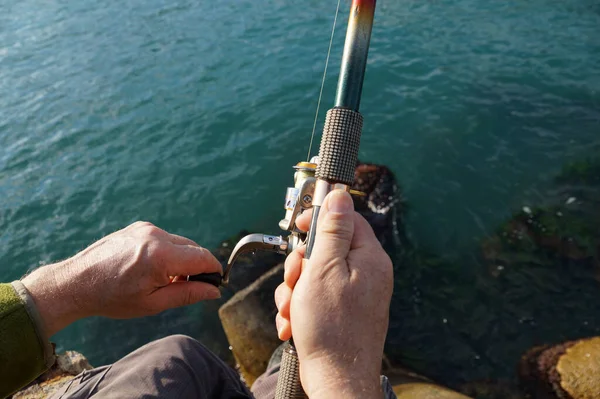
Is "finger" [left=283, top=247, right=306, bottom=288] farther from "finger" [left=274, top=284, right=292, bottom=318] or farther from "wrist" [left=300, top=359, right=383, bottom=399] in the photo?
"wrist" [left=300, top=359, right=383, bottom=399]

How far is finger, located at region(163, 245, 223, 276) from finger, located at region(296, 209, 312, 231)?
61 cm

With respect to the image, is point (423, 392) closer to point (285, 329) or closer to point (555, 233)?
point (285, 329)

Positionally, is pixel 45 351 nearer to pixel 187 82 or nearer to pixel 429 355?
pixel 429 355

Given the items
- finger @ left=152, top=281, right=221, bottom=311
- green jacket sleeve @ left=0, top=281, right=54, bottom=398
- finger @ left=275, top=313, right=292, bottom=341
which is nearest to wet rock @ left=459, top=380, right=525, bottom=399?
finger @ left=152, top=281, right=221, bottom=311

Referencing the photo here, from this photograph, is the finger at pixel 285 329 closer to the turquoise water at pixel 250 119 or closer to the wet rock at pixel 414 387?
the wet rock at pixel 414 387

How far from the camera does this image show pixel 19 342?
2.19 metres

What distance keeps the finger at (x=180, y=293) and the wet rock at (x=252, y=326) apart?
297cm

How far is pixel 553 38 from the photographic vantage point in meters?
10.9

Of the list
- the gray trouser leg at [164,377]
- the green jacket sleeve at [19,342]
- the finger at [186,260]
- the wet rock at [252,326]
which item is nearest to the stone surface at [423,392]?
the wet rock at [252,326]

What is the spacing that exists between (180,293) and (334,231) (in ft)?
3.79

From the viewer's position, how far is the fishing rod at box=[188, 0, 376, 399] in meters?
2.07

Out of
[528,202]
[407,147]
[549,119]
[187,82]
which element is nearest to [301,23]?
[187,82]

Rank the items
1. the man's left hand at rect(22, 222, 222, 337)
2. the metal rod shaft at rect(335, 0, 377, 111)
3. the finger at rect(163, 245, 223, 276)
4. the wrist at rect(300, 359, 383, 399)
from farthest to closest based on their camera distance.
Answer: the finger at rect(163, 245, 223, 276), the man's left hand at rect(22, 222, 222, 337), the metal rod shaft at rect(335, 0, 377, 111), the wrist at rect(300, 359, 383, 399)

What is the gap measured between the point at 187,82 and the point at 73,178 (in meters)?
3.55
